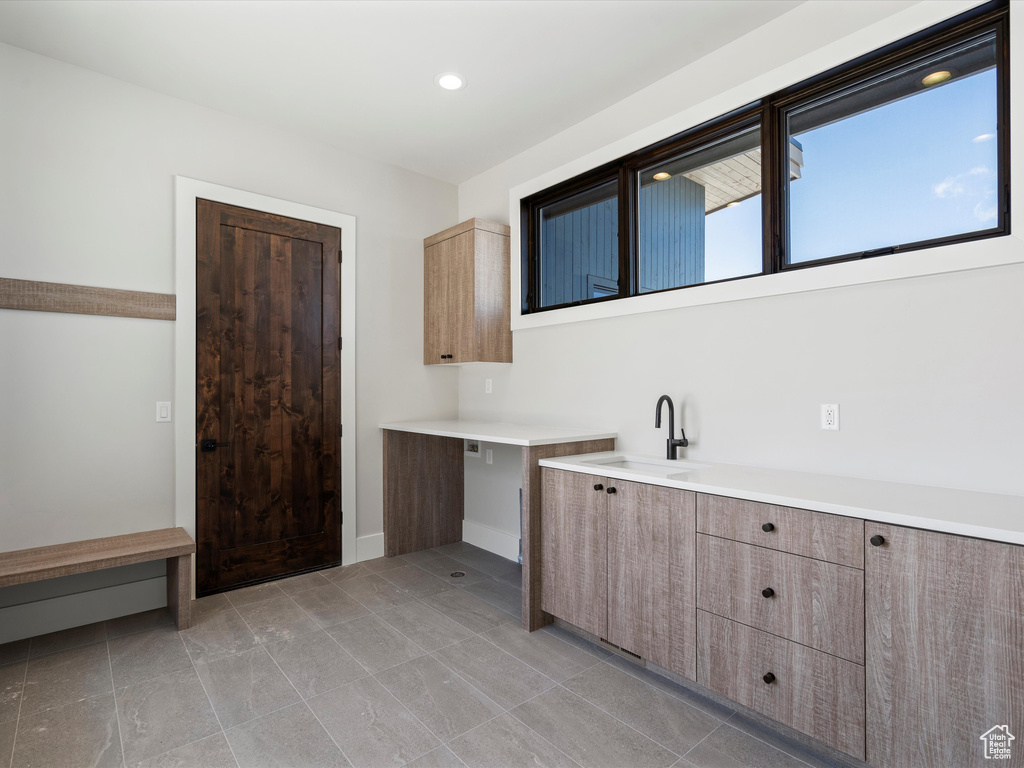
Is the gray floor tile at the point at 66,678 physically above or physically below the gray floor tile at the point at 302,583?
above

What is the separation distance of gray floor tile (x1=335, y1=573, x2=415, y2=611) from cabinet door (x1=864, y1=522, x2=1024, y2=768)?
88.2 inches

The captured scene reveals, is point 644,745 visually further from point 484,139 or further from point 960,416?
point 484,139

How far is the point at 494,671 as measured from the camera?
7.39 feet

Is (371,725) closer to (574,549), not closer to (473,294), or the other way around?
(574,549)

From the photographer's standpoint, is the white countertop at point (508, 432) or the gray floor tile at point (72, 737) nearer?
the gray floor tile at point (72, 737)

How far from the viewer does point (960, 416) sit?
1859 mm

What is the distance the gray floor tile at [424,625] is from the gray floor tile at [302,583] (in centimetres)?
65

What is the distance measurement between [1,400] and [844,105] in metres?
4.01

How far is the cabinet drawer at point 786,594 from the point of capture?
1.60 metres

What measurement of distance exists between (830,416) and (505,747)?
5.70 ft

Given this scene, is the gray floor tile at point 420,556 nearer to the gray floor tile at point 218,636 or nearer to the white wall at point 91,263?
the gray floor tile at point 218,636

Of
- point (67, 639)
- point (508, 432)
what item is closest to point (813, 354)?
point (508, 432)

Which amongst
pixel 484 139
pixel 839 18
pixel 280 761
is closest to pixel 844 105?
pixel 839 18

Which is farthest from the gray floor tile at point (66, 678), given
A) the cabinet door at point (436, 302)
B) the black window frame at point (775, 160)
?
the black window frame at point (775, 160)
